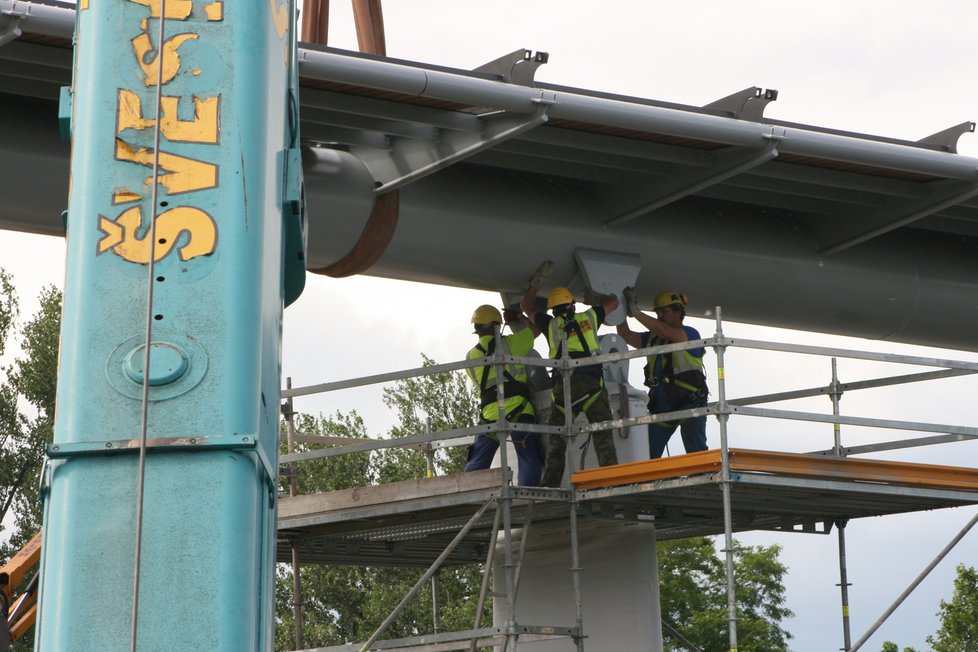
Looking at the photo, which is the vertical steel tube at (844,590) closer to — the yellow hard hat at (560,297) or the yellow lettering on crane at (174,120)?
the yellow hard hat at (560,297)

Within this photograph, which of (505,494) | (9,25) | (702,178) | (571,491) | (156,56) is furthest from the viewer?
(702,178)

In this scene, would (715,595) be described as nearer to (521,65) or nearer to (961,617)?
(961,617)

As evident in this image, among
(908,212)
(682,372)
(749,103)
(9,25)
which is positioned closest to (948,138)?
(908,212)

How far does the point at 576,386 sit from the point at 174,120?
8578mm

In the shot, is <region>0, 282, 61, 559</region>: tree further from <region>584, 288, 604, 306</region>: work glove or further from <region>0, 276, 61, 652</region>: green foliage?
<region>584, 288, 604, 306</region>: work glove

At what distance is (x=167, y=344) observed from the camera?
4.88 m

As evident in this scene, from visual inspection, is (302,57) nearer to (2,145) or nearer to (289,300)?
(2,145)

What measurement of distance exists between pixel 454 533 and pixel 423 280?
2.46m

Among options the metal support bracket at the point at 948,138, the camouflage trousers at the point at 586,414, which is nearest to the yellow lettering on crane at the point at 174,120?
the camouflage trousers at the point at 586,414

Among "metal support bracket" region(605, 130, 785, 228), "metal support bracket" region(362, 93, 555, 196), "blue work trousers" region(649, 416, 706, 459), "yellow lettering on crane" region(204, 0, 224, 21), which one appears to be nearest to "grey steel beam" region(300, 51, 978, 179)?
"metal support bracket" region(605, 130, 785, 228)

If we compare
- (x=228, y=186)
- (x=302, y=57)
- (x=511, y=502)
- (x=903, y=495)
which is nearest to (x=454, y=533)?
(x=511, y=502)

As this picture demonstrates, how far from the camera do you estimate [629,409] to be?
14031mm

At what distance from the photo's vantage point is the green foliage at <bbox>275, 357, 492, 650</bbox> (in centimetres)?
4150

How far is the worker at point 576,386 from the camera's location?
13281mm
